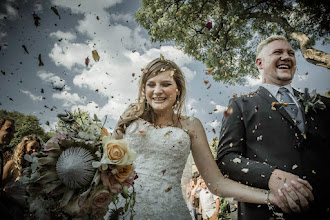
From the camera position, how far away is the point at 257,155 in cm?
231

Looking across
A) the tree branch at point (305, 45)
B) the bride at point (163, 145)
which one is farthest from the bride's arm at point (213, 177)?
the tree branch at point (305, 45)

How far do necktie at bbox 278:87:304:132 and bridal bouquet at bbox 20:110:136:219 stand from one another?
A: 1.75m

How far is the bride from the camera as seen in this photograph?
2547mm

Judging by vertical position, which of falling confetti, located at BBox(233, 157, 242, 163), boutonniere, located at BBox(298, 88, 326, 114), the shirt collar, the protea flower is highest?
the shirt collar

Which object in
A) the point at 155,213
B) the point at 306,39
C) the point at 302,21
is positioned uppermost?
the point at 302,21

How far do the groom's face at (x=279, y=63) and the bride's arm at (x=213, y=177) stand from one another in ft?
3.35

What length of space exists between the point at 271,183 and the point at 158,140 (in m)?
1.30

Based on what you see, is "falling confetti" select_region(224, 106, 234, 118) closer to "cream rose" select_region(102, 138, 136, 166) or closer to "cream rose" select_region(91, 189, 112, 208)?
"cream rose" select_region(102, 138, 136, 166)


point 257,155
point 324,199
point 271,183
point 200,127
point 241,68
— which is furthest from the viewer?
point 241,68

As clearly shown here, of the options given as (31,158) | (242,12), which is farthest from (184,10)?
→ (31,158)

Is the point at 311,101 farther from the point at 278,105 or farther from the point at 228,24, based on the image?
the point at 228,24

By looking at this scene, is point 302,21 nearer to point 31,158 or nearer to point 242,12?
point 242,12

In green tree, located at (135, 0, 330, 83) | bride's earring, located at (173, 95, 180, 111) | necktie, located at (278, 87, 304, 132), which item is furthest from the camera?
green tree, located at (135, 0, 330, 83)

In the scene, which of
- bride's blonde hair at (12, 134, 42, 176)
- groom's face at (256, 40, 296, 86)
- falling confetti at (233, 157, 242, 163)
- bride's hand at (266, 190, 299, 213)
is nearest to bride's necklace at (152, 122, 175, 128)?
falling confetti at (233, 157, 242, 163)
